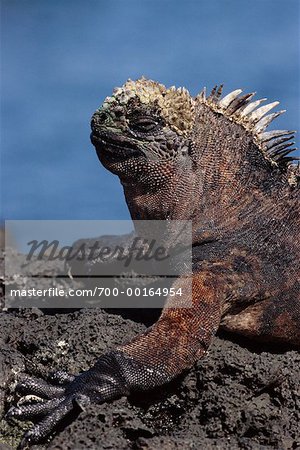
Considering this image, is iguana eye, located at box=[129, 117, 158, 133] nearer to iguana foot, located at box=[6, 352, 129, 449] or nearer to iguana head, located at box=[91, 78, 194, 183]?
iguana head, located at box=[91, 78, 194, 183]

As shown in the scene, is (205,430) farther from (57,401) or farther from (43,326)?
(43,326)

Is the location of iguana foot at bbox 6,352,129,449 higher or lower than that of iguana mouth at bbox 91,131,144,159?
lower

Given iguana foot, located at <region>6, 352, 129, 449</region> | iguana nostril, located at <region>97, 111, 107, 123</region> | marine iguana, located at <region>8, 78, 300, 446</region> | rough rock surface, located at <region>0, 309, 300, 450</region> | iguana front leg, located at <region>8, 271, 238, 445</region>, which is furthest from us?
iguana nostril, located at <region>97, 111, 107, 123</region>

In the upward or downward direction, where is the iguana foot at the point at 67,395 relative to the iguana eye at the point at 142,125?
downward

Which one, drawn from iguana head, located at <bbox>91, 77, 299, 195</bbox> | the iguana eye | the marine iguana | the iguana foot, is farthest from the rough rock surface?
Result: the iguana eye

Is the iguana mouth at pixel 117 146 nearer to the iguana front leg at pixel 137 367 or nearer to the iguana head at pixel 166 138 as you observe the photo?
the iguana head at pixel 166 138

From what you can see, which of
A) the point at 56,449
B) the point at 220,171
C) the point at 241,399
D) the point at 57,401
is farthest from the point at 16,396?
the point at 220,171

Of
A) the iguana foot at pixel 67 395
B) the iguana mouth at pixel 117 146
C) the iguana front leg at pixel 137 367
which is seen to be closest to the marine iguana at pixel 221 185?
the iguana mouth at pixel 117 146

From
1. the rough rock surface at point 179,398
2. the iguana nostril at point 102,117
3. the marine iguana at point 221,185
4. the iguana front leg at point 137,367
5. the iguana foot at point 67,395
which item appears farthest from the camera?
the iguana nostril at point 102,117
